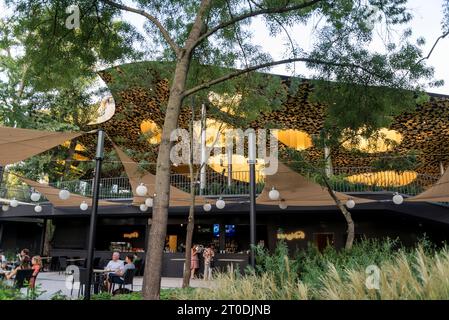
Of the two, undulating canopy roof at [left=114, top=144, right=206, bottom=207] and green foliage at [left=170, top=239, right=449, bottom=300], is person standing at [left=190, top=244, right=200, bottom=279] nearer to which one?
undulating canopy roof at [left=114, top=144, right=206, bottom=207]

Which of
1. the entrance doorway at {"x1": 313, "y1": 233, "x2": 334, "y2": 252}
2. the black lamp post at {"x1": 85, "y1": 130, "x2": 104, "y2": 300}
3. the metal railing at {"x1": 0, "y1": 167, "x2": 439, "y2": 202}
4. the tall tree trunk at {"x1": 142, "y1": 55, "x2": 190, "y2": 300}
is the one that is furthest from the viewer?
the entrance doorway at {"x1": 313, "y1": 233, "x2": 334, "y2": 252}

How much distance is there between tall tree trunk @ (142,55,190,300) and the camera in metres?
4.48

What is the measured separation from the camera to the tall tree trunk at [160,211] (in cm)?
448

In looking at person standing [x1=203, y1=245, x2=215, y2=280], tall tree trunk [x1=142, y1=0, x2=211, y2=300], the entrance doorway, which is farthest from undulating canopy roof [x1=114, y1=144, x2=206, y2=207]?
the entrance doorway

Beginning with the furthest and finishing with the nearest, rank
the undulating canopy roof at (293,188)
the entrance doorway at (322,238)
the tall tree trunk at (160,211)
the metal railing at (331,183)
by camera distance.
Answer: the entrance doorway at (322,238), the metal railing at (331,183), the undulating canopy roof at (293,188), the tall tree trunk at (160,211)

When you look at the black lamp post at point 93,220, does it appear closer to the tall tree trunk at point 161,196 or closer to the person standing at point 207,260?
the tall tree trunk at point 161,196

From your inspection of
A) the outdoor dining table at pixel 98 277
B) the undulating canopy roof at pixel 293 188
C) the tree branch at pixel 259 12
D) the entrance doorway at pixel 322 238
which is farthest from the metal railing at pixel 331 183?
the tree branch at pixel 259 12

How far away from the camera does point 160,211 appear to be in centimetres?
466

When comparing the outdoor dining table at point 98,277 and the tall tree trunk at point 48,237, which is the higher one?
the tall tree trunk at point 48,237

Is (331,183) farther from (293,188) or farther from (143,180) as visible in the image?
(143,180)

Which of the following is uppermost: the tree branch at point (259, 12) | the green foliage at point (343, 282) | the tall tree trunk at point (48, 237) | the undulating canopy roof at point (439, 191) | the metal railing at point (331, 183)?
the tree branch at point (259, 12)

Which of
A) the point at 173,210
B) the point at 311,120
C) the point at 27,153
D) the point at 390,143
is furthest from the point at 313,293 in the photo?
the point at 311,120

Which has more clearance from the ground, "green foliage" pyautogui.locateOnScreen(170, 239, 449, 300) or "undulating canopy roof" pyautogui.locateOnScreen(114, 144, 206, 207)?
"undulating canopy roof" pyautogui.locateOnScreen(114, 144, 206, 207)

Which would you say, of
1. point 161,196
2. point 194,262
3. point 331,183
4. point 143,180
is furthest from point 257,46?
point 194,262
